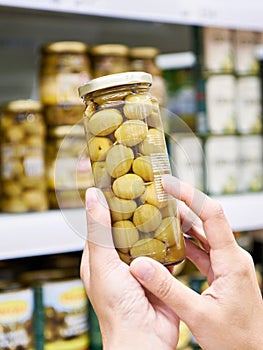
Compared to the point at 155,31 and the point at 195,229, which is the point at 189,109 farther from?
the point at 195,229

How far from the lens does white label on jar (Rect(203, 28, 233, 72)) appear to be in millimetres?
1253

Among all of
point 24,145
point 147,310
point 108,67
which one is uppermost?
point 108,67

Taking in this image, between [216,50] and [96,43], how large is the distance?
13.4 inches

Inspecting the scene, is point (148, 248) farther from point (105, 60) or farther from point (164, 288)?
point (105, 60)

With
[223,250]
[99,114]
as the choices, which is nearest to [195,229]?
[223,250]

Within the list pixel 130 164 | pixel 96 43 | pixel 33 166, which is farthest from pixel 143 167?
pixel 96 43

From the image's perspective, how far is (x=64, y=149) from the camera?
895 mm

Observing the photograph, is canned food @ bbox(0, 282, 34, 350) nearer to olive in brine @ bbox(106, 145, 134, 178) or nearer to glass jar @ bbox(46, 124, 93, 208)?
glass jar @ bbox(46, 124, 93, 208)

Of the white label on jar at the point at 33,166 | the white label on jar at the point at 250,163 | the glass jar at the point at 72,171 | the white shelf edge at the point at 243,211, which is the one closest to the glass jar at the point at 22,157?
the white label on jar at the point at 33,166

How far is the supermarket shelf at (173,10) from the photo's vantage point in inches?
37.6

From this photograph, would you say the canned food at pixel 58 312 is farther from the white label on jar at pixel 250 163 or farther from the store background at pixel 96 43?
the white label on jar at pixel 250 163

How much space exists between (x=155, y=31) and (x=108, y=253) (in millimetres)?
948

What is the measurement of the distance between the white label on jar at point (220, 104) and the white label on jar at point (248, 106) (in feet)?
0.09

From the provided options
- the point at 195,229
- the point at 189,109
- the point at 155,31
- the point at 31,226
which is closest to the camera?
the point at 195,229
